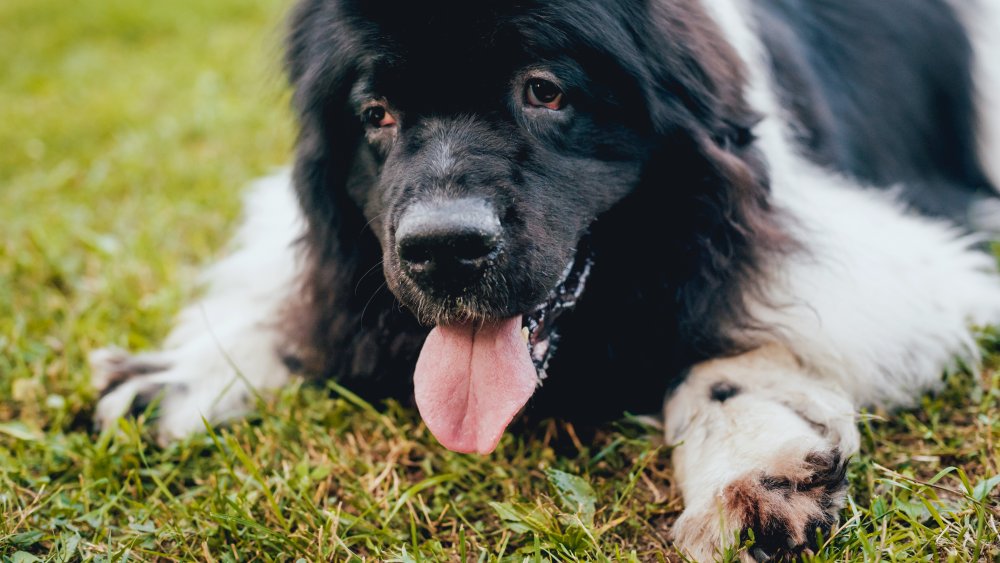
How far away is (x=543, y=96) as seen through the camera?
2283 millimetres

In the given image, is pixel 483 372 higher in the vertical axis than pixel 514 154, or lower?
lower

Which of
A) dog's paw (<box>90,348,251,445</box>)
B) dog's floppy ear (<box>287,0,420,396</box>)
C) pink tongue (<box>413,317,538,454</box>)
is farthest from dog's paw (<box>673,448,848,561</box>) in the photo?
dog's paw (<box>90,348,251,445</box>)

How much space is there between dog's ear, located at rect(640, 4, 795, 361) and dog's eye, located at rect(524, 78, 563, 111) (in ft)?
0.80

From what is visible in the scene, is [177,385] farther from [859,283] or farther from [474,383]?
[859,283]

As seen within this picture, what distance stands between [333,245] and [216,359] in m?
0.56

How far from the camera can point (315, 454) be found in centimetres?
248

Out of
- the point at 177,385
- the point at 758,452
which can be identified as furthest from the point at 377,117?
the point at 758,452

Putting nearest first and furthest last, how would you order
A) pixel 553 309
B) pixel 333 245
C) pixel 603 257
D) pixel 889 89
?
pixel 553 309
pixel 603 257
pixel 333 245
pixel 889 89

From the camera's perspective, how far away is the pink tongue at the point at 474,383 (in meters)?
2.14

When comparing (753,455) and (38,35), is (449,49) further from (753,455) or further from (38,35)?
(38,35)

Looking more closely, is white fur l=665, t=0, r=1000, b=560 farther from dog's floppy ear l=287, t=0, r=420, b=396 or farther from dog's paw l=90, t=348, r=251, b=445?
dog's paw l=90, t=348, r=251, b=445

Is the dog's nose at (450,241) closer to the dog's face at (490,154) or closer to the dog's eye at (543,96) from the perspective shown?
the dog's face at (490,154)

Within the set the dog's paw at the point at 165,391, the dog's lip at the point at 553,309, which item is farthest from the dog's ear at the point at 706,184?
the dog's paw at the point at 165,391

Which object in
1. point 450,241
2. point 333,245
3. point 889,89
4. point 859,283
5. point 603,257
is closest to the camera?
point 450,241
